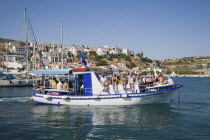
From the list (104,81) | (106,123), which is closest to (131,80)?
(104,81)

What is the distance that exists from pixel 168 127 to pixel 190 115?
11.1 ft

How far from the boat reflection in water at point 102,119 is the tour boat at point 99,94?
480 millimetres

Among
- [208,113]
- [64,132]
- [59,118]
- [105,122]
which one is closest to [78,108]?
[59,118]

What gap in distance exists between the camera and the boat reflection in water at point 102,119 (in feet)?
33.2

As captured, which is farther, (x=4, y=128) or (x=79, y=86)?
(x=79, y=86)

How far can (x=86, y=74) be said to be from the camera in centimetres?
1602

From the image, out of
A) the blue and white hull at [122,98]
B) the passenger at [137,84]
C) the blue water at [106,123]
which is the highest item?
the passenger at [137,84]

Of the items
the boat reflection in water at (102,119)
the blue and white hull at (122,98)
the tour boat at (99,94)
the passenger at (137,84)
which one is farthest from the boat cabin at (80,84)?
the passenger at (137,84)

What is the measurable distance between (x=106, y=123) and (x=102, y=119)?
3.00ft

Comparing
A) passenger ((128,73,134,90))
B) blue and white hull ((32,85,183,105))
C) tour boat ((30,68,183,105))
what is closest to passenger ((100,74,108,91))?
tour boat ((30,68,183,105))

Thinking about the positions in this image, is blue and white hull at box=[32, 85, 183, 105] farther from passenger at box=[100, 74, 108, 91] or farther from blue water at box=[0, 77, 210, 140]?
passenger at box=[100, 74, 108, 91]

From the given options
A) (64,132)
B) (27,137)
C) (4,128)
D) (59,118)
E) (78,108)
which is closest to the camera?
(27,137)

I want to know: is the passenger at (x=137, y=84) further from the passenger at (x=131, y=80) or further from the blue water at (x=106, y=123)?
the blue water at (x=106, y=123)

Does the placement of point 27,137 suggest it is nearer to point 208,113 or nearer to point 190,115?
point 190,115
